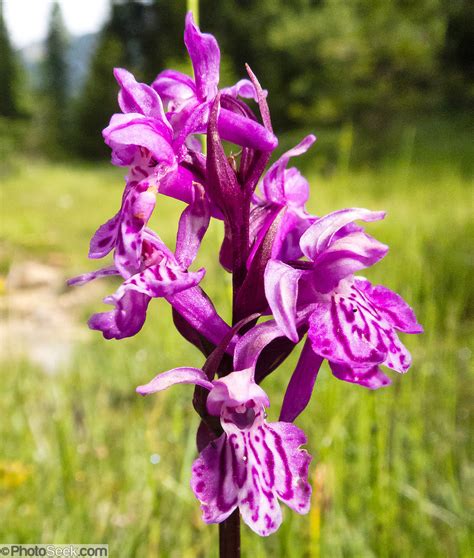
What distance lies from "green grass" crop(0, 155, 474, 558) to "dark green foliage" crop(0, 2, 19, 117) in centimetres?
675

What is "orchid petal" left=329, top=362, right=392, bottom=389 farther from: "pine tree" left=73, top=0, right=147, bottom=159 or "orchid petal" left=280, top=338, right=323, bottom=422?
"pine tree" left=73, top=0, right=147, bottom=159

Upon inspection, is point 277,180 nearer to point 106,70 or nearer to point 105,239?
point 105,239

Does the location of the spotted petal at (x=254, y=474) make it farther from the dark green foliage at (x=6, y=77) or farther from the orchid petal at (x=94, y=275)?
the dark green foliage at (x=6, y=77)

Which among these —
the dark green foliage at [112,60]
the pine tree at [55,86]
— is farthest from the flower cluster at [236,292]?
the pine tree at [55,86]

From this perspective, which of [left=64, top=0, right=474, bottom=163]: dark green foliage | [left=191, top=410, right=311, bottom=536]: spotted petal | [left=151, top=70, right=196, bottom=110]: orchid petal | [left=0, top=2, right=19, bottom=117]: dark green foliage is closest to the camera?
[left=191, top=410, right=311, bottom=536]: spotted petal

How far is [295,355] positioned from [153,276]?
4.27 feet

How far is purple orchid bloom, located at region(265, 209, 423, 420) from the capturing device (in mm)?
424

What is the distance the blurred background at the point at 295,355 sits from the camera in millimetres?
899

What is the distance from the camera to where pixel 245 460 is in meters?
0.42

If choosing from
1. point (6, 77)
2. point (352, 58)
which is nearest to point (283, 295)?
point (352, 58)

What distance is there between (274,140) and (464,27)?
7.22 meters

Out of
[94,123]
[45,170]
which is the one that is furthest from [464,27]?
[94,123]

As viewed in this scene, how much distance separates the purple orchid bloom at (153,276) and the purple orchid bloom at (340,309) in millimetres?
58

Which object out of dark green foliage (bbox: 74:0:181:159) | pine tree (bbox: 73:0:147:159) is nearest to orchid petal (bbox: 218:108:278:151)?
pine tree (bbox: 73:0:147:159)
